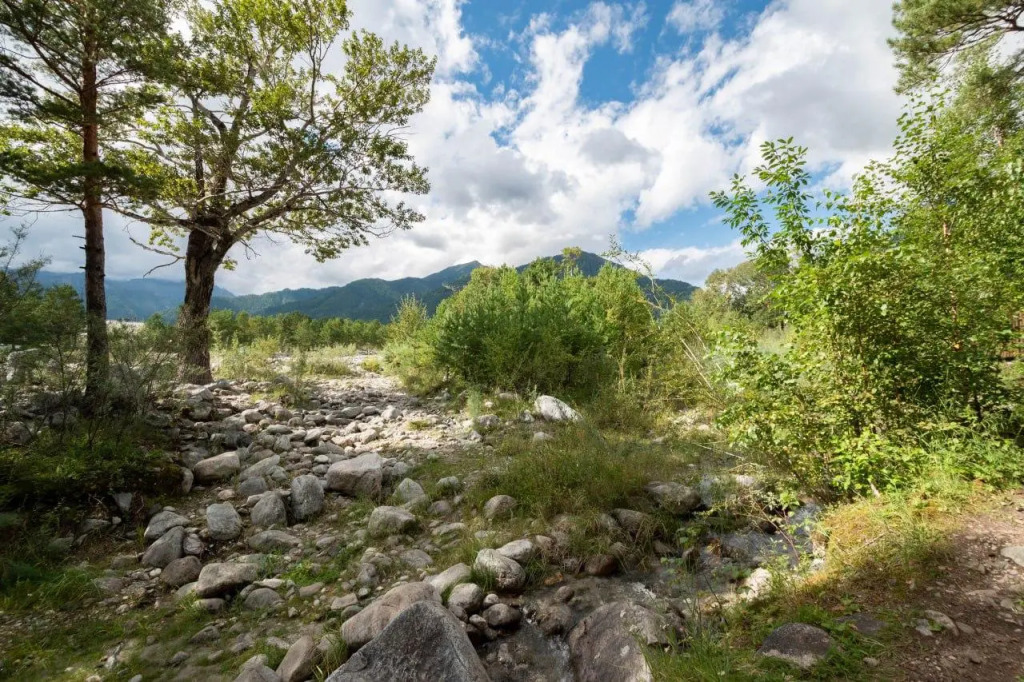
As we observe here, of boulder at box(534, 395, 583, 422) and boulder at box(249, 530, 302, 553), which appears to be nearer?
boulder at box(249, 530, 302, 553)

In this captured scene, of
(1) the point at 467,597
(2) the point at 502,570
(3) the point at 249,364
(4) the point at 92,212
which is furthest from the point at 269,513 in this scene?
(3) the point at 249,364

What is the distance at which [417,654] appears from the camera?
2.52 metres

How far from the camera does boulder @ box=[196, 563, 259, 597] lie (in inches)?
142

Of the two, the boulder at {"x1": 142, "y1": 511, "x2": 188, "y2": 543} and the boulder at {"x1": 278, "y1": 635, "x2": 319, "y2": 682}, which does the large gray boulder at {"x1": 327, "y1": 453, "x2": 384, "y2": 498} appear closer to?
the boulder at {"x1": 142, "y1": 511, "x2": 188, "y2": 543}

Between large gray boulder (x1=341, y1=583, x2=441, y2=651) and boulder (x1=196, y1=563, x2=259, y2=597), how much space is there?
1.45 m

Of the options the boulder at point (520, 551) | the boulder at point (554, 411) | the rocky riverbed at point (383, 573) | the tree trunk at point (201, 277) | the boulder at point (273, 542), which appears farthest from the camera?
the tree trunk at point (201, 277)

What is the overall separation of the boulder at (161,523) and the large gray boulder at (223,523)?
295 mm

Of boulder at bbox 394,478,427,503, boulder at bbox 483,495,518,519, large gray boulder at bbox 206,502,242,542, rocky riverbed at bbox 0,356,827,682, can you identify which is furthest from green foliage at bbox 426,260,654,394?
large gray boulder at bbox 206,502,242,542

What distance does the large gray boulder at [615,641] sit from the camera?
2.67m

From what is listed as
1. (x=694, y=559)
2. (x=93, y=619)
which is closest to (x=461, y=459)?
(x=694, y=559)

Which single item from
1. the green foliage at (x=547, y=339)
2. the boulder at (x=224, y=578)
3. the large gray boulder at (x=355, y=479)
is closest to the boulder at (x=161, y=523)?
the boulder at (x=224, y=578)

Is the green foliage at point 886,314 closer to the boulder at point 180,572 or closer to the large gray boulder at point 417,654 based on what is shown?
the large gray boulder at point 417,654

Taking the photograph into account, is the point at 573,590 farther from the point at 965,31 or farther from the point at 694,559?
the point at 965,31

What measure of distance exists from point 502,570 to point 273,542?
2.58m
